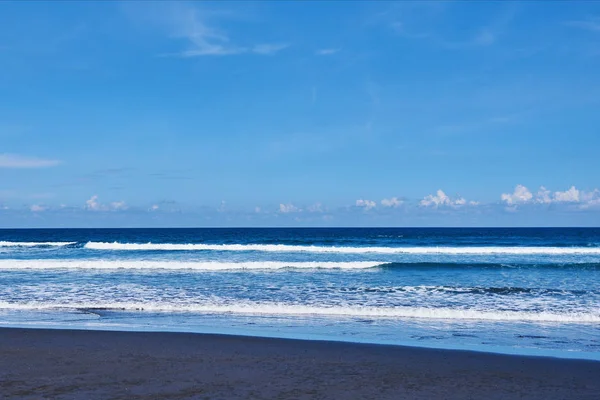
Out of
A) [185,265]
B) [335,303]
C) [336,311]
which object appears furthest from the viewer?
[185,265]

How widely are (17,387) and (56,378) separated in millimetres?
557

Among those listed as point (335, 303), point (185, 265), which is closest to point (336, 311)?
point (335, 303)

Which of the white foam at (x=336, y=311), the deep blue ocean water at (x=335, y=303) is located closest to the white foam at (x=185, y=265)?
the deep blue ocean water at (x=335, y=303)

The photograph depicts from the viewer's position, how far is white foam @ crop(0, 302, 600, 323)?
12914mm

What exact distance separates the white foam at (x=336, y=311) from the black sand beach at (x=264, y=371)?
12.6 ft

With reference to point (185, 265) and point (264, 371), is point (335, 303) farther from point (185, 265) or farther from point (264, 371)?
point (185, 265)

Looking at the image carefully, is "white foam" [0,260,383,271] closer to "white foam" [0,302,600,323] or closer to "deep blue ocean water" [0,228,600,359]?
"deep blue ocean water" [0,228,600,359]

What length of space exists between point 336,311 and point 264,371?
20.6 feet

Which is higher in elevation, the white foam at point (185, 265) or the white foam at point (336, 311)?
the white foam at point (185, 265)

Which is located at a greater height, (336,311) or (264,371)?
(264,371)

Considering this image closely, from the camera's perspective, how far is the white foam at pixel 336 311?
1291 centimetres

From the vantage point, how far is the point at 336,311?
543 inches

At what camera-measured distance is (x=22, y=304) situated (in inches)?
590

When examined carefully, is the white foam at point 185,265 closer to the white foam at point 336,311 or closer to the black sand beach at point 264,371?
the white foam at point 336,311
